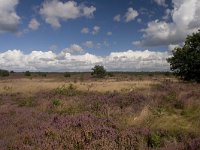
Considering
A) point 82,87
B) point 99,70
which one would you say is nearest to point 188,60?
point 82,87

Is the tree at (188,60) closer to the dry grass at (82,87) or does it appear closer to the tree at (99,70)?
the dry grass at (82,87)

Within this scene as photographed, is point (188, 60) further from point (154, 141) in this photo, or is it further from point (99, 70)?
point (99, 70)

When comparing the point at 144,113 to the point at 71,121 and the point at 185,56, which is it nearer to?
the point at 71,121

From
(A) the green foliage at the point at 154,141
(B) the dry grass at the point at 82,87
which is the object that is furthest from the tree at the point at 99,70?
(A) the green foliage at the point at 154,141

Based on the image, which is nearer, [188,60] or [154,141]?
[154,141]

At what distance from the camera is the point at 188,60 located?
124 feet

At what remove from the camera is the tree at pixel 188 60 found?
37594 mm

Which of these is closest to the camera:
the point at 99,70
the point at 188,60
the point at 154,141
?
the point at 154,141

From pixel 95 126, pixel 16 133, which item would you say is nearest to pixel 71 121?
pixel 95 126

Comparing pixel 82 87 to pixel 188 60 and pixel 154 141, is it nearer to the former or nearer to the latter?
pixel 188 60

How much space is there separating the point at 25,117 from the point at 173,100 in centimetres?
931

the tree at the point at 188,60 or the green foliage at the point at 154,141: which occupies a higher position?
the tree at the point at 188,60

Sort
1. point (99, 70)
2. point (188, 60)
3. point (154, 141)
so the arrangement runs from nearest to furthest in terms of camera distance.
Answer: point (154, 141) < point (188, 60) < point (99, 70)

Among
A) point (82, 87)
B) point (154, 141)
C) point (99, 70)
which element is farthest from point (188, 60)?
point (99, 70)
